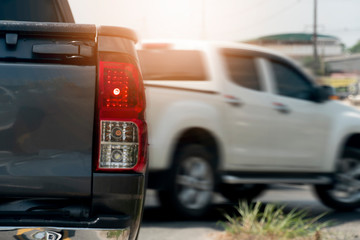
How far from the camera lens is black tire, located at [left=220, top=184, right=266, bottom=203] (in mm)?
9234

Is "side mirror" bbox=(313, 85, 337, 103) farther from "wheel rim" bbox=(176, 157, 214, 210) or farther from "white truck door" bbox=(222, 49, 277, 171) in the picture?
"wheel rim" bbox=(176, 157, 214, 210)

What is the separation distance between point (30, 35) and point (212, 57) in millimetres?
4586

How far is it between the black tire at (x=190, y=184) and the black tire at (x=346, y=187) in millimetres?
1882

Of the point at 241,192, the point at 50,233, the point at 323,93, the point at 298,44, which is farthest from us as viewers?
the point at 298,44

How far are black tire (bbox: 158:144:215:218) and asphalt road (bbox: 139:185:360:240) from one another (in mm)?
146

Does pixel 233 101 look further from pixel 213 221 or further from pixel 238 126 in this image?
pixel 213 221

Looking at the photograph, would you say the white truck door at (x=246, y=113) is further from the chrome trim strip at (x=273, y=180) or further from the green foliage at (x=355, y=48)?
the green foliage at (x=355, y=48)

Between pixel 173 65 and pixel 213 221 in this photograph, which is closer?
pixel 213 221

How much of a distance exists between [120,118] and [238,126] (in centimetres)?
458

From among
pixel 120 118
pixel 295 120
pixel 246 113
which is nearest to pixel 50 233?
pixel 120 118

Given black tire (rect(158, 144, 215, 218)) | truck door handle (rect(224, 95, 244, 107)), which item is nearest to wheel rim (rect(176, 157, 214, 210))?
black tire (rect(158, 144, 215, 218))

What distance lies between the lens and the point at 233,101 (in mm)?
7559

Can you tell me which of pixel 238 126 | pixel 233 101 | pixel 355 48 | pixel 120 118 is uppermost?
pixel 120 118

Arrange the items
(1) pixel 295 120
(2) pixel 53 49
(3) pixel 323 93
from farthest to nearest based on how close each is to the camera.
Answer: (3) pixel 323 93 → (1) pixel 295 120 → (2) pixel 53 49
